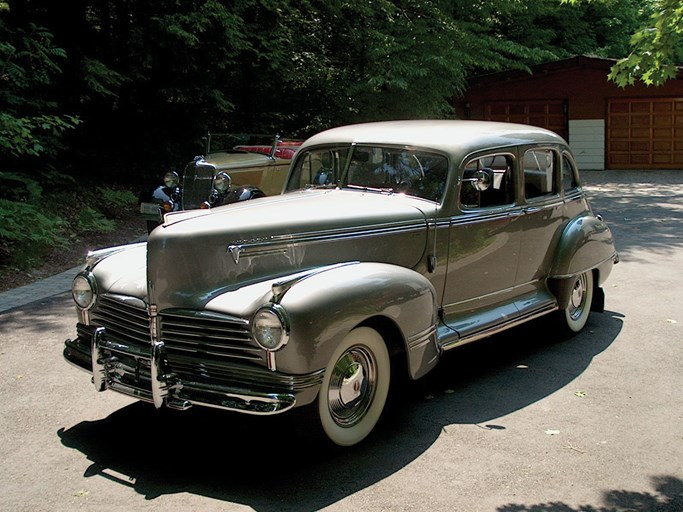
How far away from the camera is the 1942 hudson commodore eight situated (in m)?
4.54

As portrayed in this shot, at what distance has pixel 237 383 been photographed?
4.52 metres

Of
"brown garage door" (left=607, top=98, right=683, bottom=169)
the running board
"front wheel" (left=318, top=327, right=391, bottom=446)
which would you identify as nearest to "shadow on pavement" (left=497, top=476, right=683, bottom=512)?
"front wheel" (left=318, top=327, right=391, bottom=446)

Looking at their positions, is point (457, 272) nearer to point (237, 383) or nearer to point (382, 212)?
point (382, 212)

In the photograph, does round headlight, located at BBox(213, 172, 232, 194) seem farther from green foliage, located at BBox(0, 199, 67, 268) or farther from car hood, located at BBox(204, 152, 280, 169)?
green foliage, located at BBox(0, 199, 67, 268)

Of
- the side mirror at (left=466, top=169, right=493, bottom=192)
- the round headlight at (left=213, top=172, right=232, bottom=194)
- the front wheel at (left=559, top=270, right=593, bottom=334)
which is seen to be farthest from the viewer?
the round headlight at (left=213, top=172, right=232, bottom=194)

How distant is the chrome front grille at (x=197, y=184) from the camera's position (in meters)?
8.09

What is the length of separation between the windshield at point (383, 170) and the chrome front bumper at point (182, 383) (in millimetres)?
2041

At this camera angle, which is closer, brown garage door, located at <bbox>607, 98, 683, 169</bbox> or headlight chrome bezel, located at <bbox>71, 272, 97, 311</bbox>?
headlight chrome bezel, located at <bbox>71, 272, 97, 311</bbox>

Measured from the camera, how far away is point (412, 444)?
4969 mm

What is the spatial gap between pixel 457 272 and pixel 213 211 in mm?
1935

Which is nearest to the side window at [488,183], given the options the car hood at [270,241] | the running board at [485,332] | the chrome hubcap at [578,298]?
the car hood at [270,241]

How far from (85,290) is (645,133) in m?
24.0

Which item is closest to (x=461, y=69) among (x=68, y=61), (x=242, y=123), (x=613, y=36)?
(x=242, y=123)

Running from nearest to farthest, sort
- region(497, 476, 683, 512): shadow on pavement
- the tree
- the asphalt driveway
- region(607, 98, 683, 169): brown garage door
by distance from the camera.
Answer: region(497, 476, 683, 512): shadow on pavement
the asphalt driveway
the tree
region(607, 98, 683, 169): brown garage door
